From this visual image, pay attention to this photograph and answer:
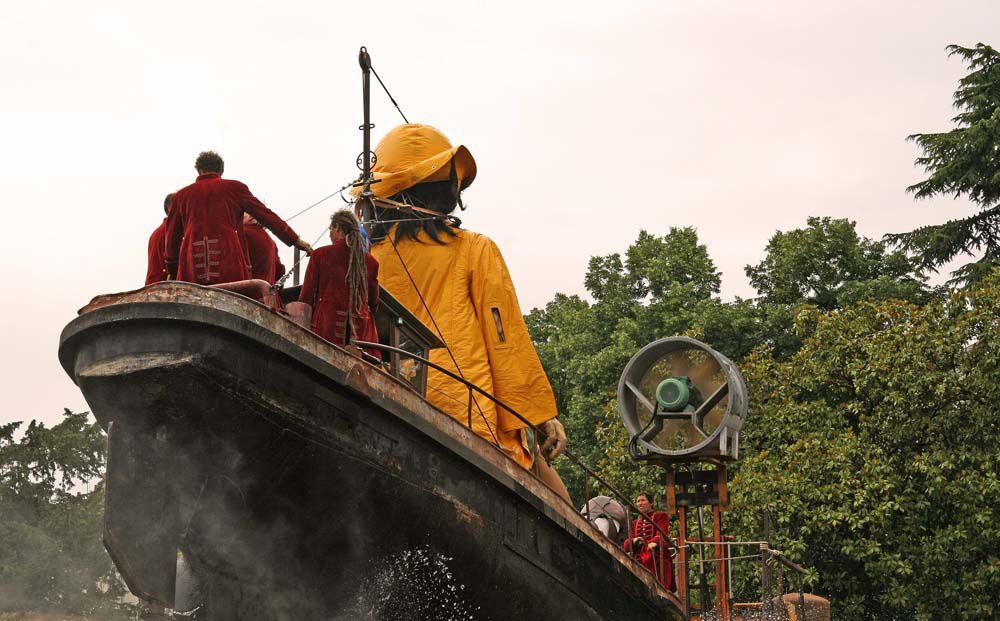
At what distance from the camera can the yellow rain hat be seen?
35.5 ft

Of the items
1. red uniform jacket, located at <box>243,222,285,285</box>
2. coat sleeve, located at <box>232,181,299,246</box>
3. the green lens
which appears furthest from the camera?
the green lens

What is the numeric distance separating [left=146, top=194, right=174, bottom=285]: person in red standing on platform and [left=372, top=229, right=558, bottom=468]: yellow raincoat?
92.8 inches

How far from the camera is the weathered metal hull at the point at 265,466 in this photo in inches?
287

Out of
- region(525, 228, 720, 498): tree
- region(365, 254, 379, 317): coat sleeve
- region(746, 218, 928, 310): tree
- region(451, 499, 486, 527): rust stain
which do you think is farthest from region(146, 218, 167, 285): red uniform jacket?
region(746, 218, 928, 310): tree

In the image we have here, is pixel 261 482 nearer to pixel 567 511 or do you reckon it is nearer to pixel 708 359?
pixel 567 511

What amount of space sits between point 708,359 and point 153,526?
852cm

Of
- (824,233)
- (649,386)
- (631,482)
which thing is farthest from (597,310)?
(649,386)

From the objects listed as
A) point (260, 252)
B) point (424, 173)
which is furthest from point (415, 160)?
point (260, 252)

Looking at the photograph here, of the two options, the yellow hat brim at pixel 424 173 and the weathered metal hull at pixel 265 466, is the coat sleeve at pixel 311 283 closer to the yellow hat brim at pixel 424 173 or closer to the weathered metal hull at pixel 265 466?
the weathered metal hull at pixel 265 466

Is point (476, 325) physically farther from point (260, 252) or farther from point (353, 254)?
point (353, 254)

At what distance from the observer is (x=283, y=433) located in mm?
7480

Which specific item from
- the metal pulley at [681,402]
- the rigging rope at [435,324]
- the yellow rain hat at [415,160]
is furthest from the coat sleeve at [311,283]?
the metal pulley at [681,402]

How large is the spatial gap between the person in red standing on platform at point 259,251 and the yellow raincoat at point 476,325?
1.75 meters

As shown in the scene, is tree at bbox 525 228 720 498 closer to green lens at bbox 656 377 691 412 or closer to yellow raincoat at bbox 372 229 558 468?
green lens at bbox 656 377 691 412
